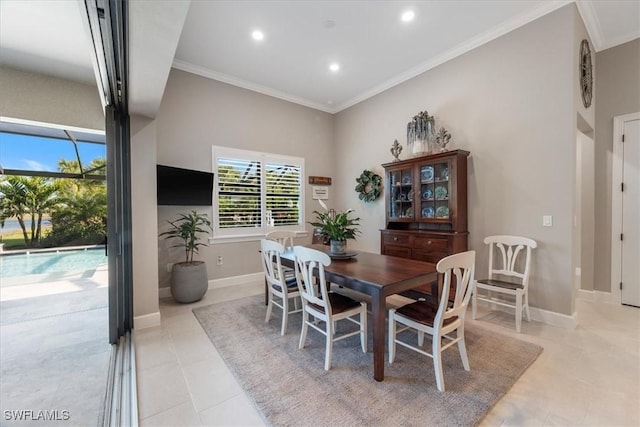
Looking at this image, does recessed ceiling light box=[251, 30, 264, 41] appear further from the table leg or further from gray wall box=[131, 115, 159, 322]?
the table leg

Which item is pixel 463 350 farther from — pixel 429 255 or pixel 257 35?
pixel 257 35

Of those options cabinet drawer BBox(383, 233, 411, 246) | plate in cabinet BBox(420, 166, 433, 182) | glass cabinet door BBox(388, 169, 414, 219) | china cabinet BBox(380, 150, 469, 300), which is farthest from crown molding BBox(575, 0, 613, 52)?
cabinet drawer BBox(383, 233, 411, 246)

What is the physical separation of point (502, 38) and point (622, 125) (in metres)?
1.87

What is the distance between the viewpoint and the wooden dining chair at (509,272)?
2.91m

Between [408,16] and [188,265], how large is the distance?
161 inches

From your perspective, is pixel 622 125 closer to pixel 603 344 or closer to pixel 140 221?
pixel 603 344

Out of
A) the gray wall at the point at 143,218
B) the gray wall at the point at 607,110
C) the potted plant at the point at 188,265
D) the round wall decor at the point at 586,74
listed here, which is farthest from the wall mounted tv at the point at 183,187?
the gray wall at the point at 607,110

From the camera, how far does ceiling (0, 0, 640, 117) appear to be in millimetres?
1557

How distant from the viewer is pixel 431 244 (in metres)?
3.60

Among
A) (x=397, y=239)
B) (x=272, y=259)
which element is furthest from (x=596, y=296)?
(x=272, y=259)

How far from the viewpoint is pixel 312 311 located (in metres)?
2.34

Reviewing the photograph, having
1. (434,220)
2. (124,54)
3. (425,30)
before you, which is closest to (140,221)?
(124,54)

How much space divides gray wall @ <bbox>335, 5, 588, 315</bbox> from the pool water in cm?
415

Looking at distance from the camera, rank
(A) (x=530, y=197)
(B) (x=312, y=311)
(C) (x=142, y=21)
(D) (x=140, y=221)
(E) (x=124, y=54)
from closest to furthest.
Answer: (C) (x=142, y=21)
(E) (x=124, y=54)
(B) (x=312, y=311)
(D) (x=140, y=221)
(A) (x=530, y=197)
